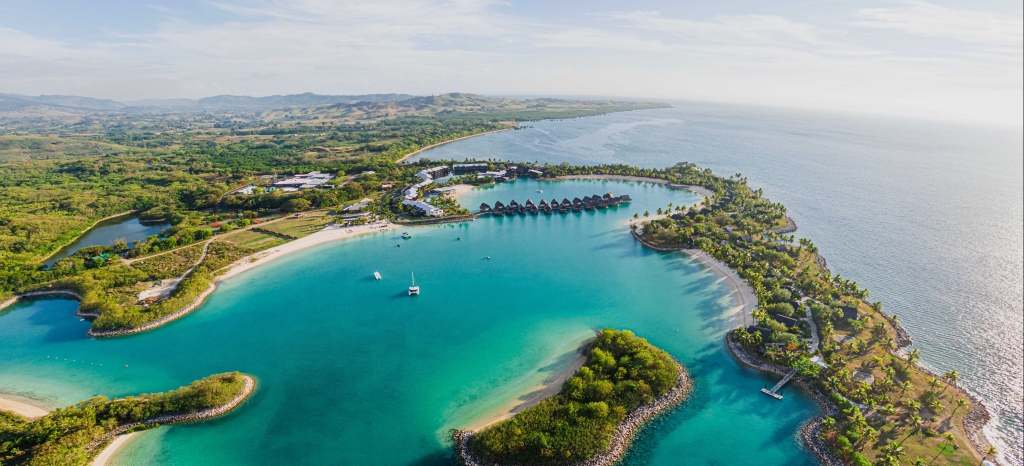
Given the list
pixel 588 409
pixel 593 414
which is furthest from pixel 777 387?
pixel 588 409

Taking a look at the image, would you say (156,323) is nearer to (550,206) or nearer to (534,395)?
(534,395)

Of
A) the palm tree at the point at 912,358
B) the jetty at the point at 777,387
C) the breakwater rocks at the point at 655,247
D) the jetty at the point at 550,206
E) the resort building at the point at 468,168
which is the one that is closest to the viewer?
the jetty at the point at 777,387

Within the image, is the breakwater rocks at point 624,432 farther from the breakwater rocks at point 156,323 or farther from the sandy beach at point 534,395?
the breakwater rocks at point 156,323

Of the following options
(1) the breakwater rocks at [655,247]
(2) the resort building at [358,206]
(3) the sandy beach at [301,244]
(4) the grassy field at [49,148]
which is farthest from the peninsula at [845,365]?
(4) the grassy field at [49,148]

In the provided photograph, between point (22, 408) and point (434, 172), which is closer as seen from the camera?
point (22, 408)

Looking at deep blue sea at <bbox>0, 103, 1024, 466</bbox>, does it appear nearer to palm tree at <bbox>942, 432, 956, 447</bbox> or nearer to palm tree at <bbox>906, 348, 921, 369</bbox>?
palm tree at <bbox>906, 348, 921, 369</bbox>

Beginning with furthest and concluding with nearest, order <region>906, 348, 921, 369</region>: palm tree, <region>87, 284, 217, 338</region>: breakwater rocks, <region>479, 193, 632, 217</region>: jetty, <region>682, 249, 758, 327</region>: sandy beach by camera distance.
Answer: <region>479, 193, 632, 217</region>: jetty → <region>682, 249, 758, 327</region>: sandy beach → <region>87, 284, 217, 338</region>: breakwater rocks → <region>906, 348, 921, 369</region>: palm tree

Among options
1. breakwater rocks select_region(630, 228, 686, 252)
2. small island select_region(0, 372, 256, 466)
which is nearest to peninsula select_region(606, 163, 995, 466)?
breakwater rocks select_region(630, 228, 686, 252)
